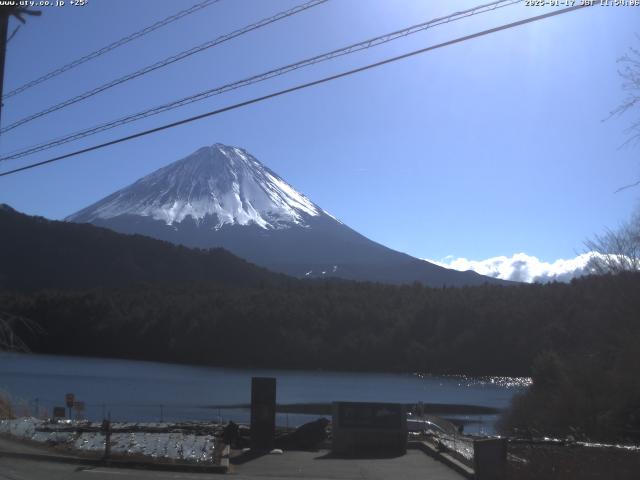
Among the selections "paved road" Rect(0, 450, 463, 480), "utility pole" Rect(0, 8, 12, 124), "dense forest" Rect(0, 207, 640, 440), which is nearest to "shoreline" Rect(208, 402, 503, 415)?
"dense forest" Rect(0, 207, 640, 440)

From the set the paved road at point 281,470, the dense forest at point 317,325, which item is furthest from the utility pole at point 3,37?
the dense forest at point 317,325

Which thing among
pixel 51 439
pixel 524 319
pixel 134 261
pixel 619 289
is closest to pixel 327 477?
pixel 51 439

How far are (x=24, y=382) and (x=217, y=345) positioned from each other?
49754mm

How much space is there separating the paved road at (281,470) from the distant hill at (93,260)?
128 m

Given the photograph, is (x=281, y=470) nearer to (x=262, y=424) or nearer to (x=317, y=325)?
(x=262, y=424)

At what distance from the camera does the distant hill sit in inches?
5738

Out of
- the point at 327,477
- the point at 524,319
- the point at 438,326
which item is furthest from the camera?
the point at 438,326

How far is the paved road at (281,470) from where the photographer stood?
1434 cm

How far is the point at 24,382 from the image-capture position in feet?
227

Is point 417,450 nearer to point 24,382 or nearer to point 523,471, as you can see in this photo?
point 523,471

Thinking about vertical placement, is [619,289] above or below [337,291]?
below

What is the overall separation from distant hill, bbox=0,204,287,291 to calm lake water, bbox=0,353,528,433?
34.5 meters

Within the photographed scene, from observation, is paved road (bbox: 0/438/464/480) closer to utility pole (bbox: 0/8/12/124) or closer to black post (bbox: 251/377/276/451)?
black post (bbox: 251/377/276/451)

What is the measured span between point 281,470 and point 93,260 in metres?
147
